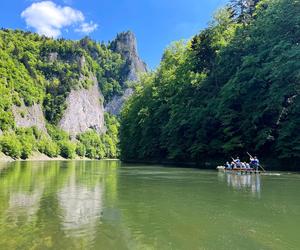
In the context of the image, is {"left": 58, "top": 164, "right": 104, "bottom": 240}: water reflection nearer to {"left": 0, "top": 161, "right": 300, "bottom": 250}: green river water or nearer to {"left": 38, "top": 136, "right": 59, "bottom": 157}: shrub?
{"left": 0, "top": 161, "right": 300, "bottom": 250}: green river water

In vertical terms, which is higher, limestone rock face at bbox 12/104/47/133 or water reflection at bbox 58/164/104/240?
limestone rock face at bbox 12/104/47/133

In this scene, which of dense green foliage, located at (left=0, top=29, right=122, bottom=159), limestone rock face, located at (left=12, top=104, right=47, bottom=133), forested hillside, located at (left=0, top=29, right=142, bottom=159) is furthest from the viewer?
limestone rock face, located at (left=12, top=104, right=47, bottom=133)

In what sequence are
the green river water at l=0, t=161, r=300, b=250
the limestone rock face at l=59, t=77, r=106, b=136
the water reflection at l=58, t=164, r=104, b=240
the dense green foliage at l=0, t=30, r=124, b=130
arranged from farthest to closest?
1. the limestone rock face at l=59, t=77, r=106, b=136
2. the dense green foliage at l=0, t=30, r=124, b=130
3. the water reflection at l=58, t=164, r=104, b=240
4. the green river water at l=0, t=161, r=300, b=250

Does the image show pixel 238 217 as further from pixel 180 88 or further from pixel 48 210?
pixel 180 88

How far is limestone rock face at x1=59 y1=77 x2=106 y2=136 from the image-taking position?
168 metres

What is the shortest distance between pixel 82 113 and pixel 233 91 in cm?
13981

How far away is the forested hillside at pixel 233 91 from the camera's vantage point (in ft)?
129

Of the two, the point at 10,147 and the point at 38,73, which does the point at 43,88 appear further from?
the point at 10,147

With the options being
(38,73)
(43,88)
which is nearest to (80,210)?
(43,88)

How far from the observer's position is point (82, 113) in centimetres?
17938

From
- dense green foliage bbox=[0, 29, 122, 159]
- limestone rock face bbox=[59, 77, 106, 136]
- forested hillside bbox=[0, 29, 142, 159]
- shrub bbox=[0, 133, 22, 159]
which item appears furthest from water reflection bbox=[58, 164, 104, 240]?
limestone rock face bbox=[59, 77, 106, 136]

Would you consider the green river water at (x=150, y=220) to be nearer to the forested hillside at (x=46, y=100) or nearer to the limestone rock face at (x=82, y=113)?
the forested hillside at (x=46, y=100)

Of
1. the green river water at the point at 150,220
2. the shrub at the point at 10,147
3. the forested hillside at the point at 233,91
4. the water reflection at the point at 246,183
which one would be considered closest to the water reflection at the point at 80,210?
the green river water at the point at 150,220

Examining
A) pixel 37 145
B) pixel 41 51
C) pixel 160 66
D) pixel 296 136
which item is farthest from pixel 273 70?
pixel 41 51
